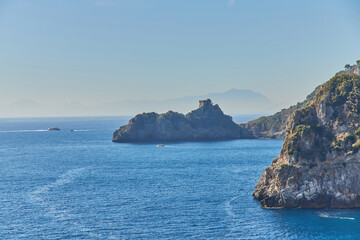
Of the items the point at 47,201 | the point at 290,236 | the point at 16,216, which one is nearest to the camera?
the point at 290,236

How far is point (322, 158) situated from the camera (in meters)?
91.2

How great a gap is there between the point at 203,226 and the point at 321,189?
1058 inches

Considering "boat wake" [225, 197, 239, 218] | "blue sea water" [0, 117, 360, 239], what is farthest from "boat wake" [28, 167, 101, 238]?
"boat wake" [225, 197, 239, 218]

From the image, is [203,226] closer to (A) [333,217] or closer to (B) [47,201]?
(A) [333,217]

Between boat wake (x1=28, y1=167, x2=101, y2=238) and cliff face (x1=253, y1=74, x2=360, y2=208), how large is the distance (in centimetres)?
3838

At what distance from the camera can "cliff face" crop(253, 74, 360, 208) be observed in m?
87.5

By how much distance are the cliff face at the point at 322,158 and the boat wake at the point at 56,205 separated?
3838 cm

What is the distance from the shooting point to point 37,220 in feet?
275

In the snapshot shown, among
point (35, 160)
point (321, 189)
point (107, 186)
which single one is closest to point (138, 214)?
point (107, 186)

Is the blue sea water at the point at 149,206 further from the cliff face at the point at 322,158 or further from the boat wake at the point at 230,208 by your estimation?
the cliff face at the point at 322,158

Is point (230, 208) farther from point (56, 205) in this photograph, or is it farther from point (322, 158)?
point (56, 205)

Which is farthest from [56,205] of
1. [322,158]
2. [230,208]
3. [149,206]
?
[322,158]

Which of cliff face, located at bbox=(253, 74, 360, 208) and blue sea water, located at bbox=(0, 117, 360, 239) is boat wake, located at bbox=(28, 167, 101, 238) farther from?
cliff face, located at bbox=(253, 74, 360, 208)

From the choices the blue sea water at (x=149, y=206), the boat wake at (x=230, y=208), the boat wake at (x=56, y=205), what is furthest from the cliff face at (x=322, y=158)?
the boat wake at (x=56, y=205)
